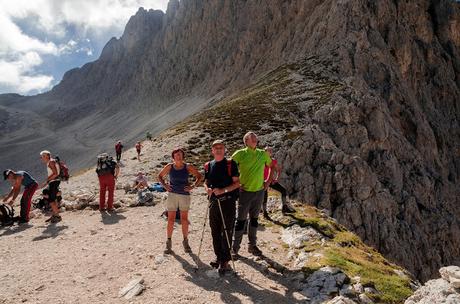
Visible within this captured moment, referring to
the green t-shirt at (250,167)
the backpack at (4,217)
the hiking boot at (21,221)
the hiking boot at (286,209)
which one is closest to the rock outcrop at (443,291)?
the green t-shirt at (250,167)

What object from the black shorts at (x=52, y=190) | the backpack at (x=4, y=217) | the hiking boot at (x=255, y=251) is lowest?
the hiking boot at (x=255, y=251)

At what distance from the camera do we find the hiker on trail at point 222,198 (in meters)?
9.18

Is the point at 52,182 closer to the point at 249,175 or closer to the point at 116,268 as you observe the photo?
the point at 116,268

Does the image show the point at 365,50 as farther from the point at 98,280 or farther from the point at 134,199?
the point at 98,280

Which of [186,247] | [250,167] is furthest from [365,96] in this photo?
[186,247]

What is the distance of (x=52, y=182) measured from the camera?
1530cm

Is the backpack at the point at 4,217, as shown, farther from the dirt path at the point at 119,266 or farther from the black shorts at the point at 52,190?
the black shorts at the point at 52,190

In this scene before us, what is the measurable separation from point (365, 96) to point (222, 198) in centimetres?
3390

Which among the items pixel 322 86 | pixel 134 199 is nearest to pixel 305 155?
pixel 134 199

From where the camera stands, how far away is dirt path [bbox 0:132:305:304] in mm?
8375

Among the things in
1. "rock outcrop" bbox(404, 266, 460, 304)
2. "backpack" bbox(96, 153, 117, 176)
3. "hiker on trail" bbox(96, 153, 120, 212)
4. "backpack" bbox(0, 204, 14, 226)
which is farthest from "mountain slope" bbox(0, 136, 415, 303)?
"backpack" bbox(96, 153, 117, 176)

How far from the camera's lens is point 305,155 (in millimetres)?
28781

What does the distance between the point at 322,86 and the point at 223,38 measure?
220 feet

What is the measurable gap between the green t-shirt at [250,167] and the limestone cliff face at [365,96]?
55.9ft
